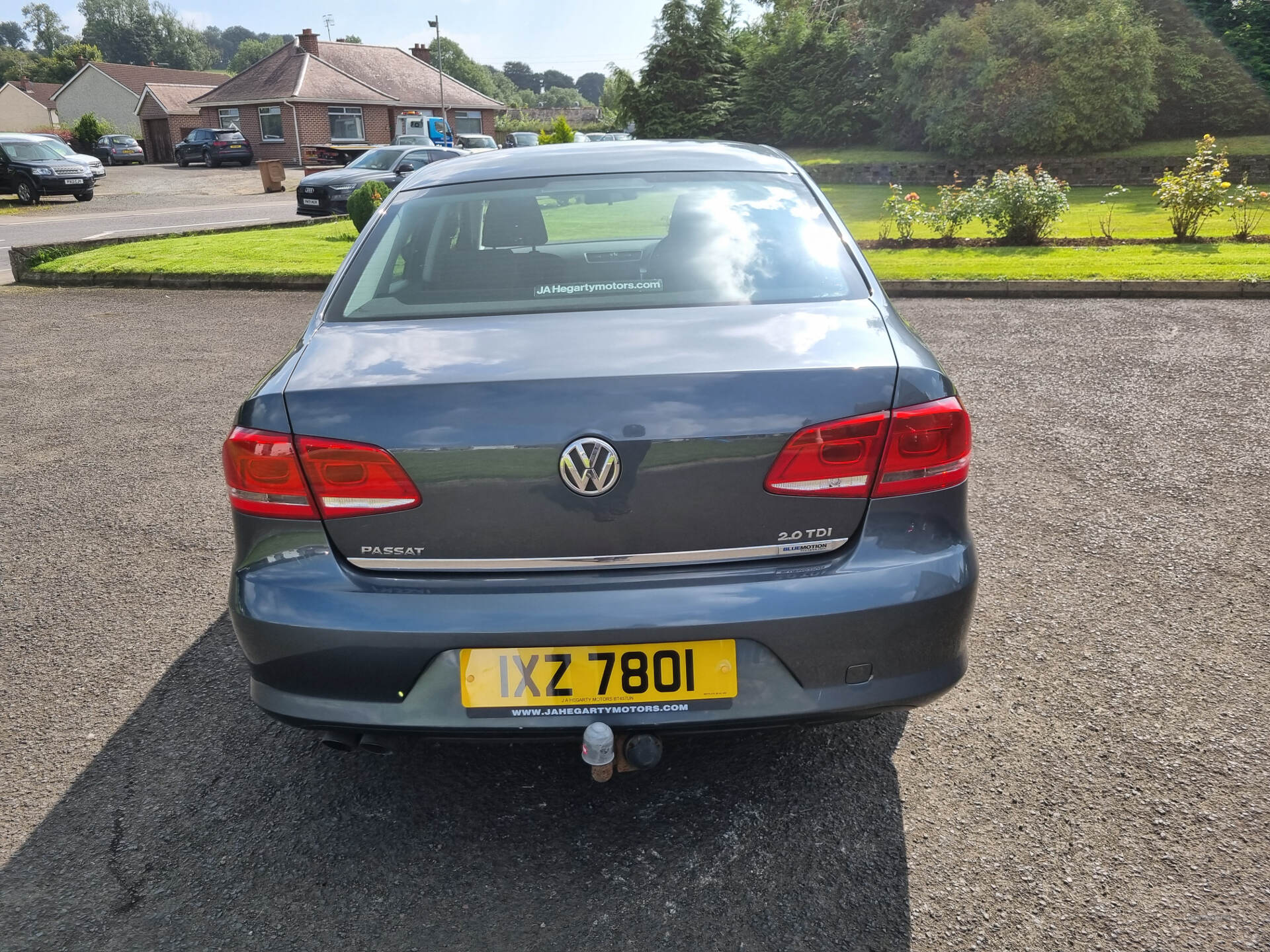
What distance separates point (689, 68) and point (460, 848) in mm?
42644

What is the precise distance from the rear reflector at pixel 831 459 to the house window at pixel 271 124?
57096 millimetres

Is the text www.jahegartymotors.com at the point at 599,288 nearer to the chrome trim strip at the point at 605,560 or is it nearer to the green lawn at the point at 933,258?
the chrome trim strip at the point at 605,560

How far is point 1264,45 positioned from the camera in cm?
3075

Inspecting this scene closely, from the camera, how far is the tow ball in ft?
7.02

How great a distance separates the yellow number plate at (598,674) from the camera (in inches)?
83.4

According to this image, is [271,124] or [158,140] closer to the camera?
[271,124]

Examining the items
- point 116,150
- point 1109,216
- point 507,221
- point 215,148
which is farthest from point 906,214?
point 116,150

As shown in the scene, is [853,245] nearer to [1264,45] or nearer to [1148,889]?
[1148,889]

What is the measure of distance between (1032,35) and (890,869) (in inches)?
1254

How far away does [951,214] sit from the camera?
43.7ft

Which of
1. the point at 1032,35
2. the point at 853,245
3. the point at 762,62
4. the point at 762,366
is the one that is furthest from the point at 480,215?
the point at 762,62

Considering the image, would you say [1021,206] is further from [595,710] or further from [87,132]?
[87,132]

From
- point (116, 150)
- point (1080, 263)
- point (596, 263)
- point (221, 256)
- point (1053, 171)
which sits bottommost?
point (116, 150)

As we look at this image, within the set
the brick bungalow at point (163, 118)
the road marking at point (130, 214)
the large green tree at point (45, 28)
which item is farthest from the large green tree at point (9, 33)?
the road marking at point (130, 214)
